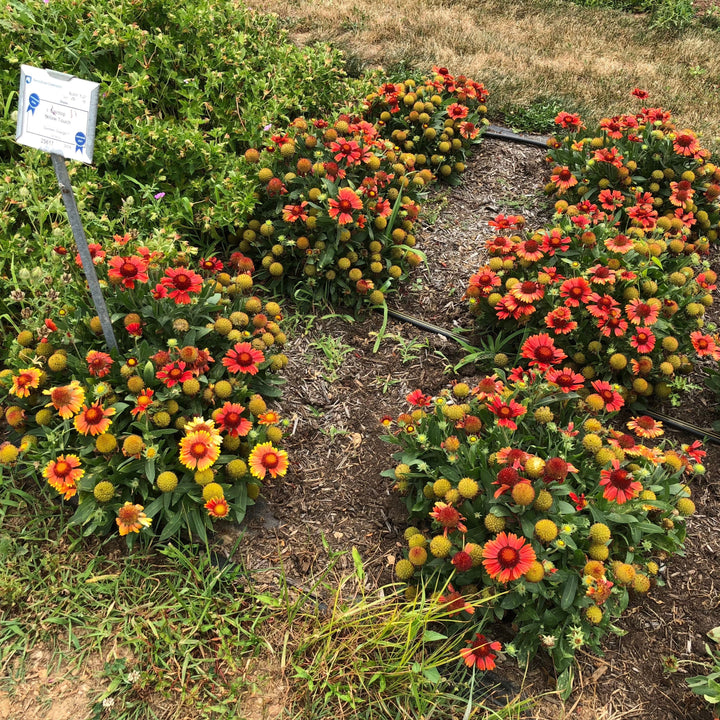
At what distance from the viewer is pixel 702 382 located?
2.89 m

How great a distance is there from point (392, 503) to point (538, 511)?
64cm

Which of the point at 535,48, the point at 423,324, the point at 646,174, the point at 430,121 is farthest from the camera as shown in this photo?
the point at 535,48

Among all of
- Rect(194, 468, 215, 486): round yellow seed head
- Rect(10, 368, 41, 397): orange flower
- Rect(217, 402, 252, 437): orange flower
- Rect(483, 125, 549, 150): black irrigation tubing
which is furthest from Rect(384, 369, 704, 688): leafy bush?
Rect(483, 125, 549, 150): black irrigation tubing

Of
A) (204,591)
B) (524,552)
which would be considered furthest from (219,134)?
(524,552)

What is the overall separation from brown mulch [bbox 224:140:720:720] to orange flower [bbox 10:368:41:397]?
0.83 meters

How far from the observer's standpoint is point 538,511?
1892 mm

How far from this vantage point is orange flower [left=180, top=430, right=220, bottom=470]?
76.3 inches

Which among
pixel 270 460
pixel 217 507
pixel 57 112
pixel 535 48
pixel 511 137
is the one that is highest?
pixel 535 48

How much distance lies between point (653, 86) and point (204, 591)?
5171 mm

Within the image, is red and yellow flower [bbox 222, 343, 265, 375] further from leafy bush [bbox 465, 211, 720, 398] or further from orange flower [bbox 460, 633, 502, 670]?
orange flower [bbox 460, 633, 502, 670]

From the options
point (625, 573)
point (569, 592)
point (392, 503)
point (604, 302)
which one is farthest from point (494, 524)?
point (604, 302)

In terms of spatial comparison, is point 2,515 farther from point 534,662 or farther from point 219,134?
point 219,134

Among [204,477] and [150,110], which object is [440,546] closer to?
[204,477]

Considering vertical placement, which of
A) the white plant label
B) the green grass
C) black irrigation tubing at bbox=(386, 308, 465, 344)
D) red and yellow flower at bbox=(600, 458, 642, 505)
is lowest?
the green grass
